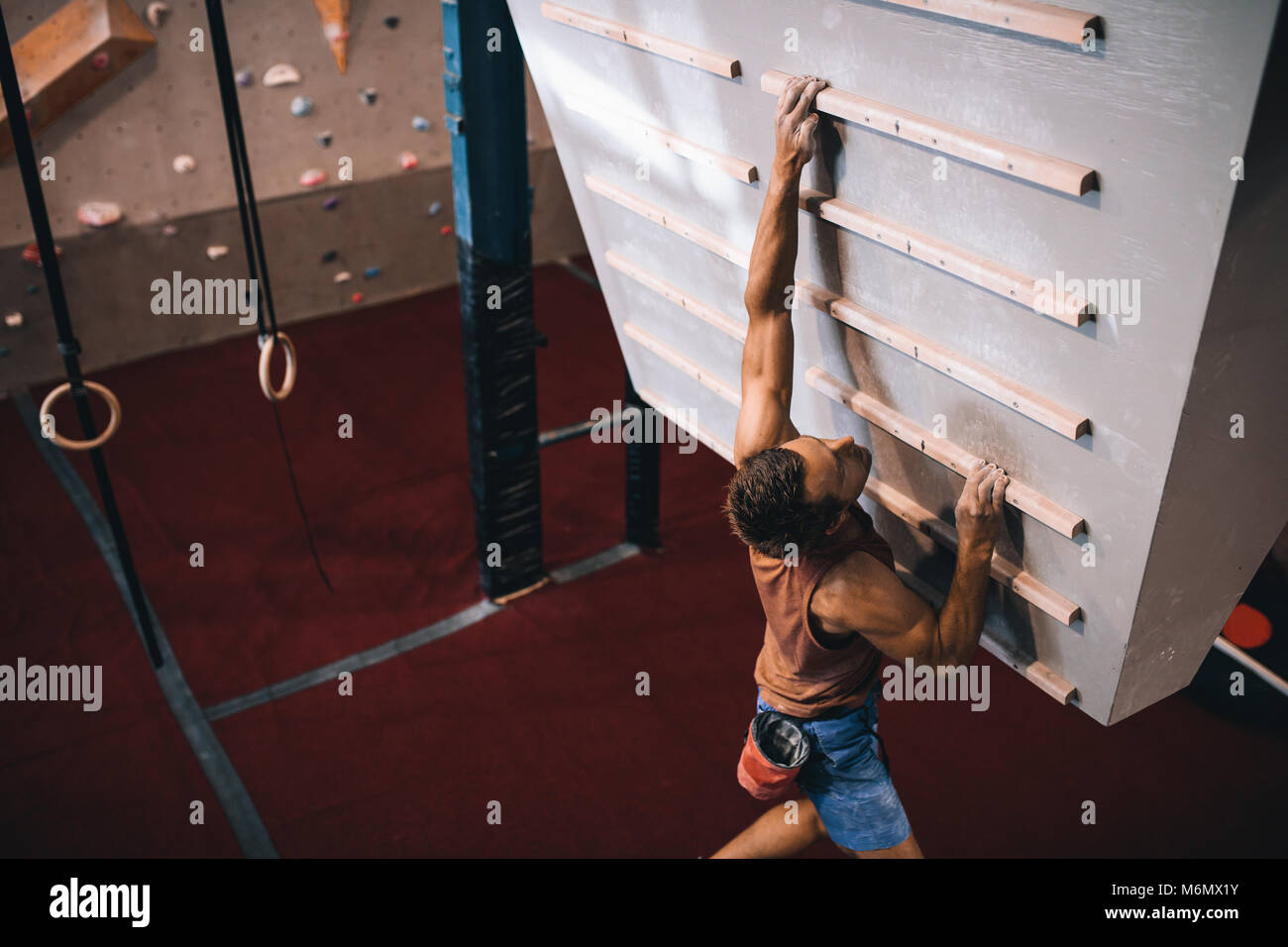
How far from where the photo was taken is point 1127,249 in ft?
5.30

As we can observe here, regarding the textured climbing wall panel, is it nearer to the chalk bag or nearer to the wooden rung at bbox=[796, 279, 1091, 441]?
the wooden rung at bbox=[796, 279, 1091, 441]

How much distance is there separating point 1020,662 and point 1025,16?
152cm

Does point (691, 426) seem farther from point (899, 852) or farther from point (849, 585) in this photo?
point (899, 852)

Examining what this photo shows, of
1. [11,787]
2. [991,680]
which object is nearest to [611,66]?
[991,680]

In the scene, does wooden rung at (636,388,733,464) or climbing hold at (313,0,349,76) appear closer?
wooden rung at (636,388,733,464)

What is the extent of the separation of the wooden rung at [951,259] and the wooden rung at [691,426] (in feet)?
4.00

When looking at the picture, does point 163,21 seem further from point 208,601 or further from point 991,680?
point 991,680

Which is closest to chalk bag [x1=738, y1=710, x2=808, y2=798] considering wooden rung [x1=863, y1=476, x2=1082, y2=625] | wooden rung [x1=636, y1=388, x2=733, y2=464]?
wooden rung [x1=863, y1=476, x2=1082, y2=625]

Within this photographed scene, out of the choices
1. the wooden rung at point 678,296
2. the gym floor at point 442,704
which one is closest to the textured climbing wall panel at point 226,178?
the gym floor at point 442,704

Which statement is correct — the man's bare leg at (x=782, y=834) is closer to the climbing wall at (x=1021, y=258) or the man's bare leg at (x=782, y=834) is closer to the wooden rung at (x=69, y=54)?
the climbing wall at (x=1021, y=258)

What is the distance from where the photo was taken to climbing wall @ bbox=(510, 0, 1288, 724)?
4.95ft

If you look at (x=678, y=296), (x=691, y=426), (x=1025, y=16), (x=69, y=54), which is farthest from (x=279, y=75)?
(x=1025, y=16)

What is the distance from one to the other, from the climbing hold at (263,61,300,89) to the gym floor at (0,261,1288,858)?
6.54 ft

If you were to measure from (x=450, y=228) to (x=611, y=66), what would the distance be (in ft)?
14.9
